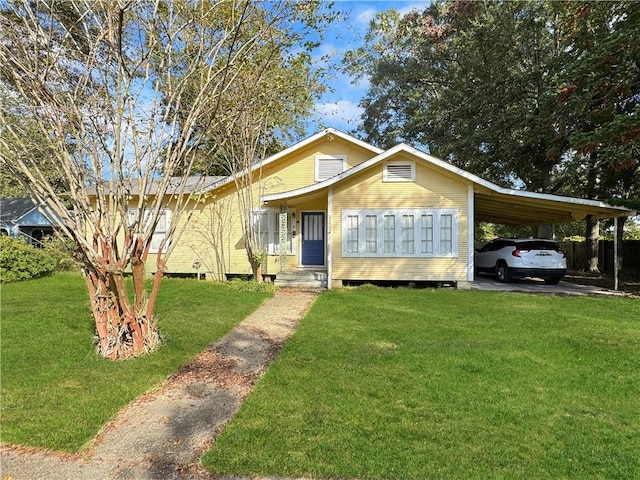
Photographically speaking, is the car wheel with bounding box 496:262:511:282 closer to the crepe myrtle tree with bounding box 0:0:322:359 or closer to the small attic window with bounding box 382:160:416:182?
the small attic window with bounding box 382:160:416:182

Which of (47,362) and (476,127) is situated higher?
(476,127)

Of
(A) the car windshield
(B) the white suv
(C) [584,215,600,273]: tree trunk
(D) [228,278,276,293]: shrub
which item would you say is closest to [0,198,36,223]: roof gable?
(D) [228,278,276,293]: shrub

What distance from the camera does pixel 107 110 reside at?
5.26 metres

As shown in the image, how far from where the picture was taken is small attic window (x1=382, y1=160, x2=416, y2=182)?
1246cm

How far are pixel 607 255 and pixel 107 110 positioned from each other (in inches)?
858

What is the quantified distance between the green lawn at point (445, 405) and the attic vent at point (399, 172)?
6019 millimetres

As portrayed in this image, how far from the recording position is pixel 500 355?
5.58 meters

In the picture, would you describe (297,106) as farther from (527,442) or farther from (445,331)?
(527,442)

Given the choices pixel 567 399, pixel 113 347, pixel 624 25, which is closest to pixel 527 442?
pixel 567 399

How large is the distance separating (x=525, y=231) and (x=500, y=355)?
37.4m

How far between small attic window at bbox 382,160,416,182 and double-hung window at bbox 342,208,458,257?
93 cm

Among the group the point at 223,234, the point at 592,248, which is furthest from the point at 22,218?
the point at 592,248

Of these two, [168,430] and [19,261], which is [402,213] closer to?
[168,430]

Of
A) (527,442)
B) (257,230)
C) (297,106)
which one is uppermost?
(297,106)
